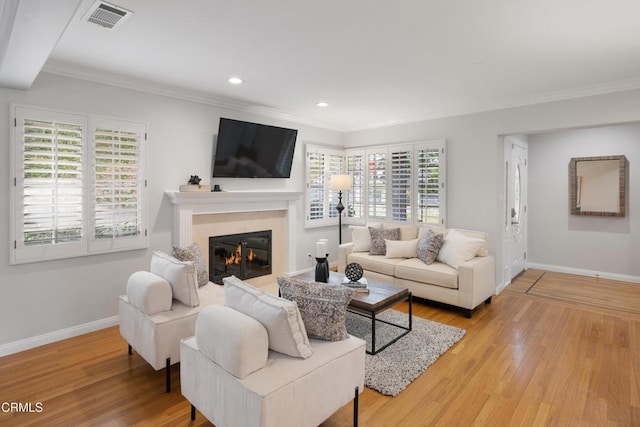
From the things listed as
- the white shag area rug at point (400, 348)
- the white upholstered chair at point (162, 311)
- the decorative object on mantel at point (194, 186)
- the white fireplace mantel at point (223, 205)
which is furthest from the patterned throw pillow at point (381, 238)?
the white upholstered chair at point (162, 311)

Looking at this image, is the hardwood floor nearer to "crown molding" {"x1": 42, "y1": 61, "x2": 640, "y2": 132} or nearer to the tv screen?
the tv screen

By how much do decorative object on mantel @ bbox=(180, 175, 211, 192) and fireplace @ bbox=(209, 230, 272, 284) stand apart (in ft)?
2.22

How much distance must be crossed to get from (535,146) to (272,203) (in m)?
4.77

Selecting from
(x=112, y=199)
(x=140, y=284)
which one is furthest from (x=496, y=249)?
(x=112, y=199)

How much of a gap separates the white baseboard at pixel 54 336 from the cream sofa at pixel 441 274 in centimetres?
314

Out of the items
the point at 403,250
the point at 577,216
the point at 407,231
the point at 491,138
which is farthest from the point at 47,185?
the point at 577,216

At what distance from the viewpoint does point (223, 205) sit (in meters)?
4.56

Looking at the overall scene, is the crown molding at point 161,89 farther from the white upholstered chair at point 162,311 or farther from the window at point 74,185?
the white upholstered chair at point 162,311

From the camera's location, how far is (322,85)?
3.96 m

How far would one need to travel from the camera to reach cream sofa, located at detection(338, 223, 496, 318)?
4012 millimetres

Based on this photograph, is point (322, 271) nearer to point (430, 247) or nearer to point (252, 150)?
point (430, 247)

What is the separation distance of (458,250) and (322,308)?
2.76 meters

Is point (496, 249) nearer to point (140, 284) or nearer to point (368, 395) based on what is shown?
point (368, 395)

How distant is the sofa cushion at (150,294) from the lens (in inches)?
103
